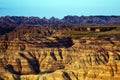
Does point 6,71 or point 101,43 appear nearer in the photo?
point 6,71

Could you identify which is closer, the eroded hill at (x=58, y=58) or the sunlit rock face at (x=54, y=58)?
the eroded hill at (x=58, y=58)

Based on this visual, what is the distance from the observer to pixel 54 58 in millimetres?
86938

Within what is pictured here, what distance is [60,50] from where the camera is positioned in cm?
8956

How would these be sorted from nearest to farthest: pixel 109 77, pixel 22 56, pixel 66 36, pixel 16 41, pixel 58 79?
1. pixel 109 77
2. pixel 58 79
3. pixel 22 56
4. pixel 16 41
5. pixel 66 36

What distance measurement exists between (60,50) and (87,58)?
38.9 ft

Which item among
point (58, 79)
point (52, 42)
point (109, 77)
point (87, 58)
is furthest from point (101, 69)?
point (52, 42)

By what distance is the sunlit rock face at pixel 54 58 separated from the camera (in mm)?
68438

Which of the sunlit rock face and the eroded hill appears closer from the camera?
the eroded hill

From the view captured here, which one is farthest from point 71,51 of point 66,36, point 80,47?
point 66,36

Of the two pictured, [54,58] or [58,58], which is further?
[54,58]

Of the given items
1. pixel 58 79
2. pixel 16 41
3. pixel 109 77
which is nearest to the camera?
pixel 109 77

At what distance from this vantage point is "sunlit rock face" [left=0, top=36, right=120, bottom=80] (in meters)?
68.4

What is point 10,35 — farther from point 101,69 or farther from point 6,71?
point 101,69

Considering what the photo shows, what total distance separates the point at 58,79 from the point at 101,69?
313 inches
